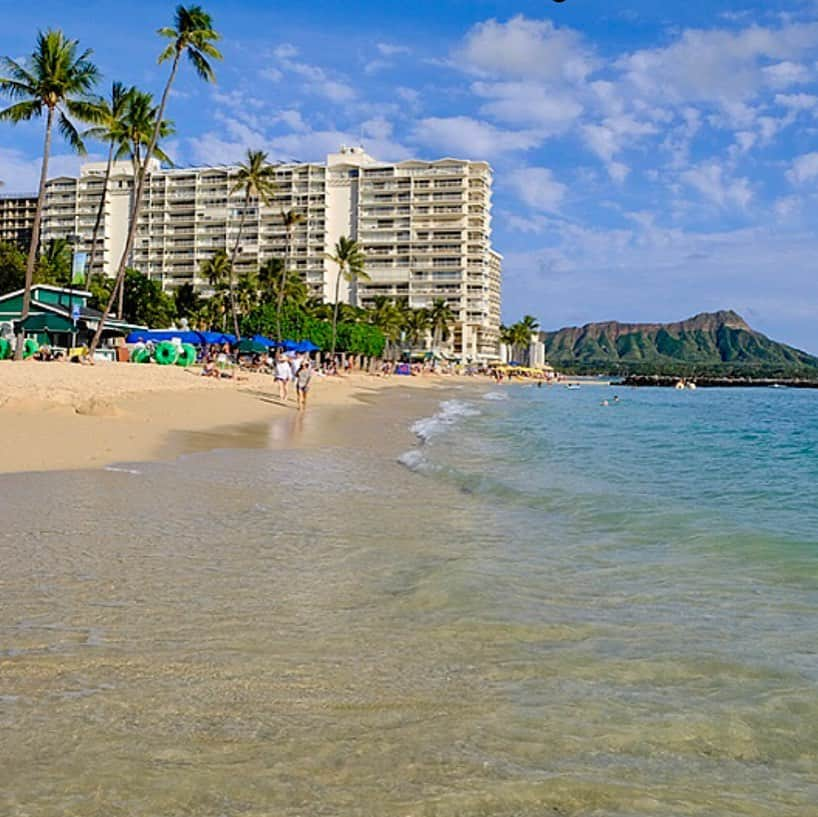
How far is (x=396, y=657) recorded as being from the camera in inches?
176

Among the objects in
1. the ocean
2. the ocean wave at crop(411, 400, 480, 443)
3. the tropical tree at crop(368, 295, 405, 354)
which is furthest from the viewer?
the tropical tree at crop(368, 295, 405, 354)

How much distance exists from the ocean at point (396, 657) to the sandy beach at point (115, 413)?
2.97 meters

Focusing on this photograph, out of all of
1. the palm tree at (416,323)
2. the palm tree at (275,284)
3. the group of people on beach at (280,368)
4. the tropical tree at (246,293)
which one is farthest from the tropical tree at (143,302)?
the palm tree at (416,323)

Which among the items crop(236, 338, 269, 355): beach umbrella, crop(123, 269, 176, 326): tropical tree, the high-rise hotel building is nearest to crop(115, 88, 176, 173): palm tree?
crop(236, 338, 269, 355): beach umbrella

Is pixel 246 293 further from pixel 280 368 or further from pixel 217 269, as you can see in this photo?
pixel 280 368

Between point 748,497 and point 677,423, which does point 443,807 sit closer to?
point 748,497

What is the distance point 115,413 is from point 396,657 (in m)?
14.7

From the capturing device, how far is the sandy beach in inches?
509

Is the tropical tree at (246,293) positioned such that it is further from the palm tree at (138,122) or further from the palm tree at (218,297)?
the palm tree at (138,122)

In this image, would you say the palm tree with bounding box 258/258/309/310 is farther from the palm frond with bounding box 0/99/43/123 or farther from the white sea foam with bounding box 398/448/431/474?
the white sea foam with bounding box 398/448/431/474

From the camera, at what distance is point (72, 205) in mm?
144375

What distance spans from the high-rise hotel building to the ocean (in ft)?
404

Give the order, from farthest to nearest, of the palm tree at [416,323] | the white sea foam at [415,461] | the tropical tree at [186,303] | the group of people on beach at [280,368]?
the palm tree at [416,323] → the tropical tree at [186,303] → the group of people on beach at [280,368] → the white sea foam at [415,461]

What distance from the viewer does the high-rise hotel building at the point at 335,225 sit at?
131m
